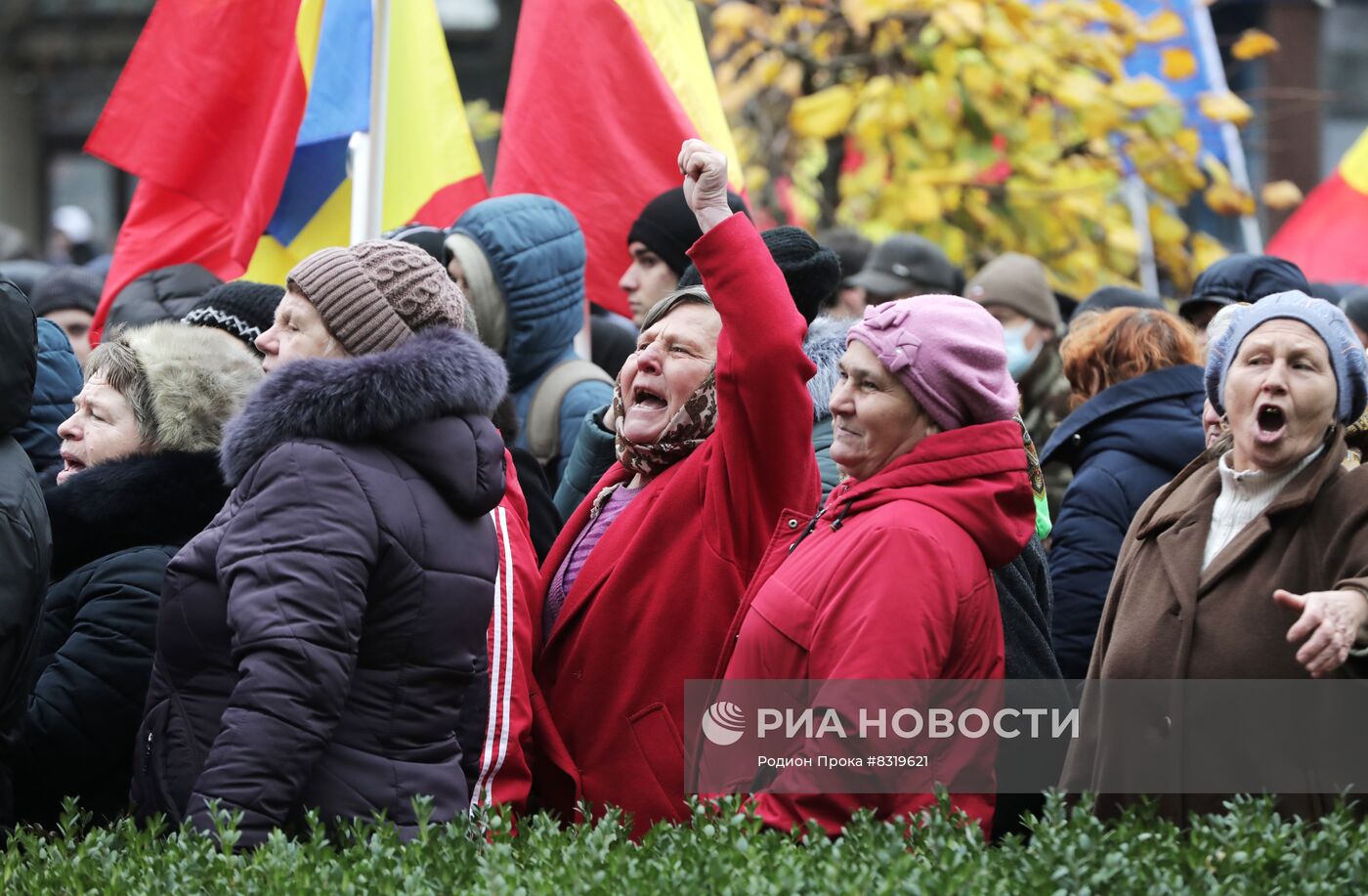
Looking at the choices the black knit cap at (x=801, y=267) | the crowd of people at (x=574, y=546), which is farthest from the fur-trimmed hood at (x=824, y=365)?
the black knit cap at (x=801, y=267)

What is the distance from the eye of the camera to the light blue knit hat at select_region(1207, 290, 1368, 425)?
3.85 m

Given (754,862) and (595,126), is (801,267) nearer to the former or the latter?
(754,862)

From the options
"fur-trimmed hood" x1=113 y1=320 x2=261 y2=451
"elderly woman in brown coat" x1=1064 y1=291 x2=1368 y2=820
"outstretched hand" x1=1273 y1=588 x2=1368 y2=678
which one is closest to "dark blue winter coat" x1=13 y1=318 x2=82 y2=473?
"fur-trimmed hood" x1=113 y1=320 x2=261 y2=451

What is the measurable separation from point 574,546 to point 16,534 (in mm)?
1259

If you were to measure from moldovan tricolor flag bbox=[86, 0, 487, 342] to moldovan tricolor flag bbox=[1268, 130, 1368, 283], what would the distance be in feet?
14.9

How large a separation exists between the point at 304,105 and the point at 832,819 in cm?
401

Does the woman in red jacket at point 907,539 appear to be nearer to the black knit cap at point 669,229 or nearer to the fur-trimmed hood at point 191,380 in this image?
the fur-trimmed hood at point 191,380

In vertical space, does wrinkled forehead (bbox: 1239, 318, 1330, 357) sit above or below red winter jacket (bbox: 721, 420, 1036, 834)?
above

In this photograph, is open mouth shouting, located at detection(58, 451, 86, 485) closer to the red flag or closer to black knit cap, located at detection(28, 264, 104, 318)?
the red flag

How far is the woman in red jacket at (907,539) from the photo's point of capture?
346 centimetres

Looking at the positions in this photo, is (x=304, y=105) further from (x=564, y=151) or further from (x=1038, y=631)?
(x=1038, y=631)

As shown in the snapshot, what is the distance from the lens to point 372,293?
3.90m

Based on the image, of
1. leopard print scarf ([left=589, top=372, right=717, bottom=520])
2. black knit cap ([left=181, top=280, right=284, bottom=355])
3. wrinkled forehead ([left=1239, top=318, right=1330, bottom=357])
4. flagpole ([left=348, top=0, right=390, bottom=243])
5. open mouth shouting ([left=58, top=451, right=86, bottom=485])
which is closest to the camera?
wrinkled forehead ([left=1239, top=318, right=1330, bottom=357])

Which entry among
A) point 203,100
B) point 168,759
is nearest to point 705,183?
point 168,759
